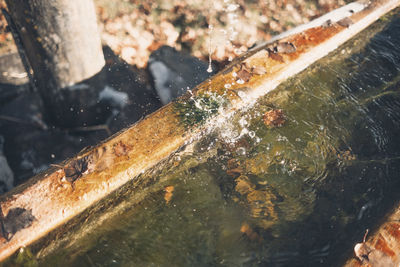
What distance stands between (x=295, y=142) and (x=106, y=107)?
67.6 inches

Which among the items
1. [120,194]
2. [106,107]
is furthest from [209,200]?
[106,107]

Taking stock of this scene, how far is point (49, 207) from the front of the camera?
1.56 meters

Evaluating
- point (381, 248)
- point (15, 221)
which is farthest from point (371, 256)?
point (15, 221)

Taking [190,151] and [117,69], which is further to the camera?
[117,69]

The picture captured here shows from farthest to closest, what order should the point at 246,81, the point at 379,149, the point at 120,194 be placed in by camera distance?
the point at 379,149 → the point at 246,81 → the point at 120,194

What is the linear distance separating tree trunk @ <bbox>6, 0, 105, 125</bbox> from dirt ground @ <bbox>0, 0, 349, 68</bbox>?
0.85 m

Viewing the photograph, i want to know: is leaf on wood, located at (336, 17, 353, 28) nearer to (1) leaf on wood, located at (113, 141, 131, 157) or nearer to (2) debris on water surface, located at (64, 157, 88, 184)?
(1) leaf on wood, located at (113, 141, 131, 157)

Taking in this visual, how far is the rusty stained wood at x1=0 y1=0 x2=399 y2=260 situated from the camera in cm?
153

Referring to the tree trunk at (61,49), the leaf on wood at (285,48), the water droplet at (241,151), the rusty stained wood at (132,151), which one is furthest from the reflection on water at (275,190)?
the tree trunk at (61,49)

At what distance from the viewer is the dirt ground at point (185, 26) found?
10.6 ft

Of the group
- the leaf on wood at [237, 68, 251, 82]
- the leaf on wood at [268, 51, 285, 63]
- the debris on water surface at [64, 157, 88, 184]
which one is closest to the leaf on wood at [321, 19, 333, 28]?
the leaf on wood at [268, 51, 285, 63]

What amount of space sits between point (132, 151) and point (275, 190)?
3.72 feet

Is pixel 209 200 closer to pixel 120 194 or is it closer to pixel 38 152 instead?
pixel 120 194

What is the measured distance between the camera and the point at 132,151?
5.97 feet
